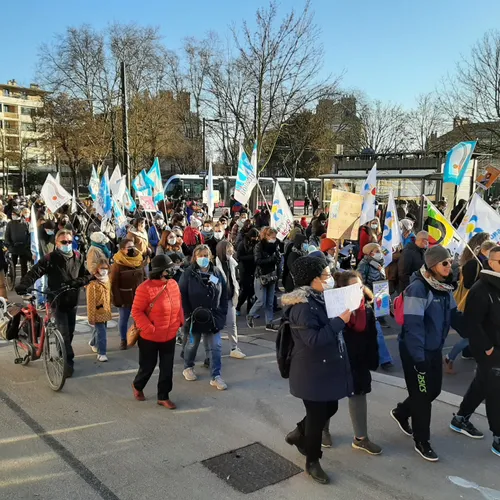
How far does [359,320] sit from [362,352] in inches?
10.9

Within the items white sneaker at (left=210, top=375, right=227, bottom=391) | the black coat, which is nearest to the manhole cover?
the black coat

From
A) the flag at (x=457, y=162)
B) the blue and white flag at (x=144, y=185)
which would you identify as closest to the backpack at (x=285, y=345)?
the flag at (x=457, y=162)

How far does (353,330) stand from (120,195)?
1033cm

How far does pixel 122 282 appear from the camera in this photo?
6.77 m

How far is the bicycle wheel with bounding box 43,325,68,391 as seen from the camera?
5.25m

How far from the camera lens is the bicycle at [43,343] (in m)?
5.31

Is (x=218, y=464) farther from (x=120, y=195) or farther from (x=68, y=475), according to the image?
(x=120, y=195)

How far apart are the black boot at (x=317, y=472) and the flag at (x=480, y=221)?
4.16 metres

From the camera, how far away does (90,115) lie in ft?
104

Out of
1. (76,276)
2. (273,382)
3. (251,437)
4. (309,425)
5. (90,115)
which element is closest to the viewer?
(309,425)

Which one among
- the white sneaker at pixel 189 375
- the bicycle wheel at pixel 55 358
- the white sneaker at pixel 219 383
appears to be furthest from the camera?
the white sneaker at pixel 189 375

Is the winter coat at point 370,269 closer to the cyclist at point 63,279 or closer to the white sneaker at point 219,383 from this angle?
the white sneaker at point 219,383

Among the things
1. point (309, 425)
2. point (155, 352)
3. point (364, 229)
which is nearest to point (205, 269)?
point (155, 352)

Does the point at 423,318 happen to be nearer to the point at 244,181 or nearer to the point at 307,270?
the point at 307,270
